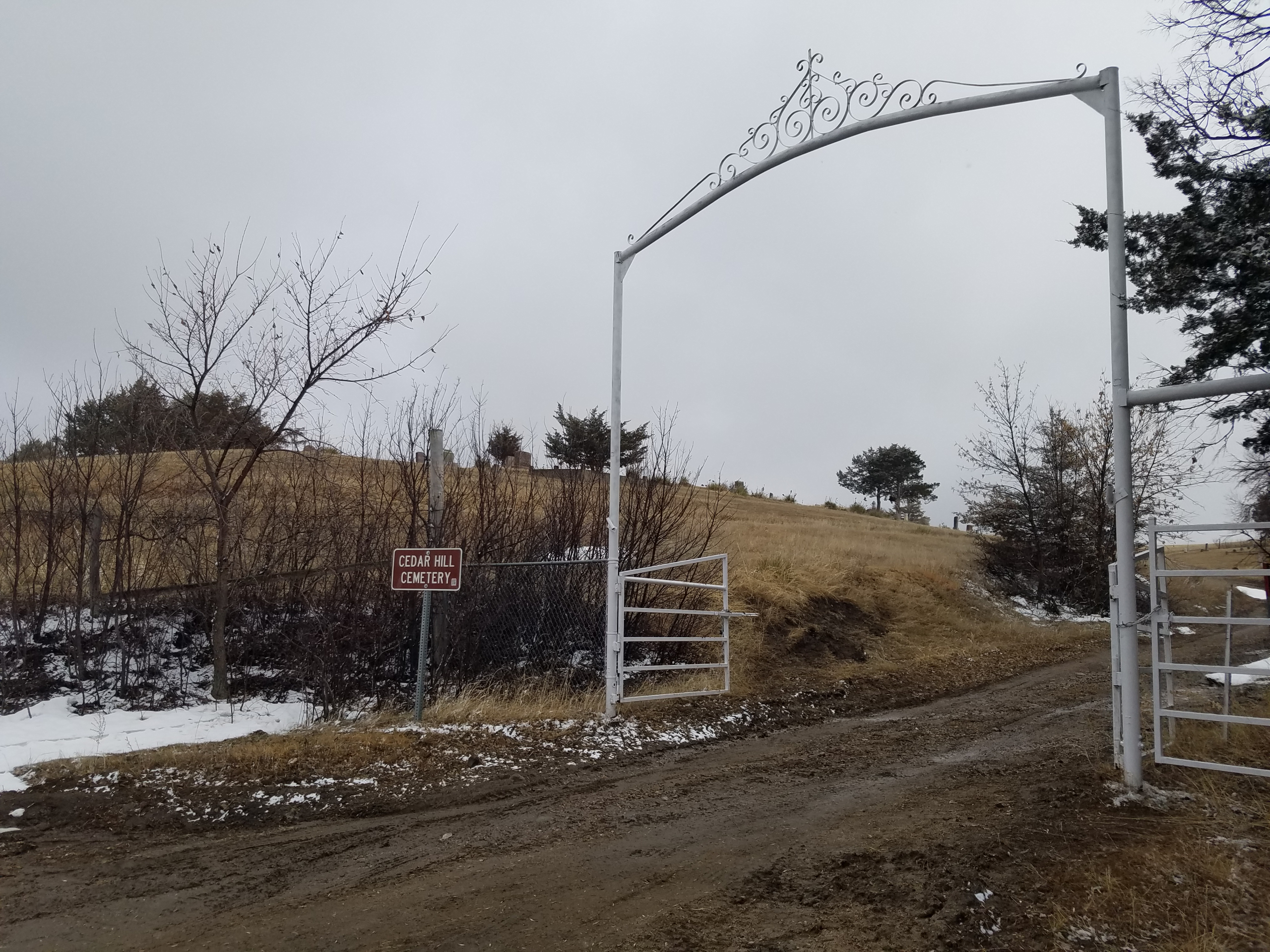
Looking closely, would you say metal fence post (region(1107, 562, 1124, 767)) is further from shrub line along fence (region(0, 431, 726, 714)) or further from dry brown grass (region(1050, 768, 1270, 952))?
shrub line along fence (region(0, 431, 726, 714))

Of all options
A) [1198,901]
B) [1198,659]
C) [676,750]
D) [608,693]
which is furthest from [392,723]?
[1198,659]

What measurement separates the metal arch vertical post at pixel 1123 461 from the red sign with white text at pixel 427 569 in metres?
6.30

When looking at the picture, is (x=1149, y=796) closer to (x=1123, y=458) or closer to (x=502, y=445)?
(x=1123, y=458)

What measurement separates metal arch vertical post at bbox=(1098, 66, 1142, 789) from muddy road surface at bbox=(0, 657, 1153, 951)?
749 mm

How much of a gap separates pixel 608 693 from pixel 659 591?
3953mm

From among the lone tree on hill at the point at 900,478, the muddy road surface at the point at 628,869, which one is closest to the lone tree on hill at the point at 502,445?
the muddy road surface at the point at 628,869

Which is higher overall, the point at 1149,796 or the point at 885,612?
the point at 885,612

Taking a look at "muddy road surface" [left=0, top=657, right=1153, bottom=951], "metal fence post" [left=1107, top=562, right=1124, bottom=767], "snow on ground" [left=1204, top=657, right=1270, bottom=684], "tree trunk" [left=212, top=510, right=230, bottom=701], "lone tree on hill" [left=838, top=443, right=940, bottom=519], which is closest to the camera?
"muddy road surface" [left=0, top=657, right=1153, bottom=951]

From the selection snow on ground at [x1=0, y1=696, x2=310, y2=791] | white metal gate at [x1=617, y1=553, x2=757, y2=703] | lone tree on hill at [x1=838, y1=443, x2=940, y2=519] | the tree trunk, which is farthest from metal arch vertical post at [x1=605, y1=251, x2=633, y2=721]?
lone tree on hill at [x1=838, y1=443, x2=940, y2=519]

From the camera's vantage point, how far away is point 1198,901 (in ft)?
14.1

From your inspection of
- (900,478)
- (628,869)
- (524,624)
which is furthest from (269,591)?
(900,478)

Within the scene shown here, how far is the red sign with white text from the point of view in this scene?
9.26 metres

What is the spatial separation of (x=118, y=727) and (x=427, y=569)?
394 cm

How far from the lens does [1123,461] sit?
6305 millimetres
